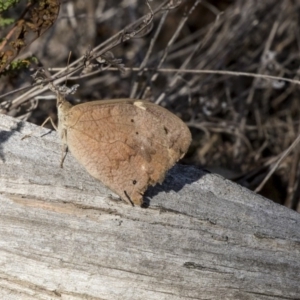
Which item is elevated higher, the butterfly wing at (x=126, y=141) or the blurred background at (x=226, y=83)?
the butterfly wing at (x=126, y=141)

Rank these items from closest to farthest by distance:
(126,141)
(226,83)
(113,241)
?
(113,241) < (126,141) < (226,83)

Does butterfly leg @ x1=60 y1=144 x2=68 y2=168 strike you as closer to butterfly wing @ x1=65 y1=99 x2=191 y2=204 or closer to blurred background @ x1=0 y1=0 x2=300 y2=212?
butterfly wing @ x1=65 y1=99 x2=191 y2=204

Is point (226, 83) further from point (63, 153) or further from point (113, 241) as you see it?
point (113, 241)

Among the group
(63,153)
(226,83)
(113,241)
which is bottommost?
(226,83)

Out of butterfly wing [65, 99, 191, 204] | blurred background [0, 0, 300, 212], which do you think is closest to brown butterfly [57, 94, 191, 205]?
butterfly wing [65, 99, 191, 204]

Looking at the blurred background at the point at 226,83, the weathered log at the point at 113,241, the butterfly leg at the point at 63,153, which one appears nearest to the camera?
the weathered log at the point at 113,241

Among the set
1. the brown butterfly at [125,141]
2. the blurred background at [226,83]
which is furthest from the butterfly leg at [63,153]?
the blurred background at [226,83]

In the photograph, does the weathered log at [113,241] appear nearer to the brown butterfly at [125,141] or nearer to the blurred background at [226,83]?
the brown butterfly at [125,141]

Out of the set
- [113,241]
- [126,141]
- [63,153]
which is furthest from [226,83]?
[113,241]
